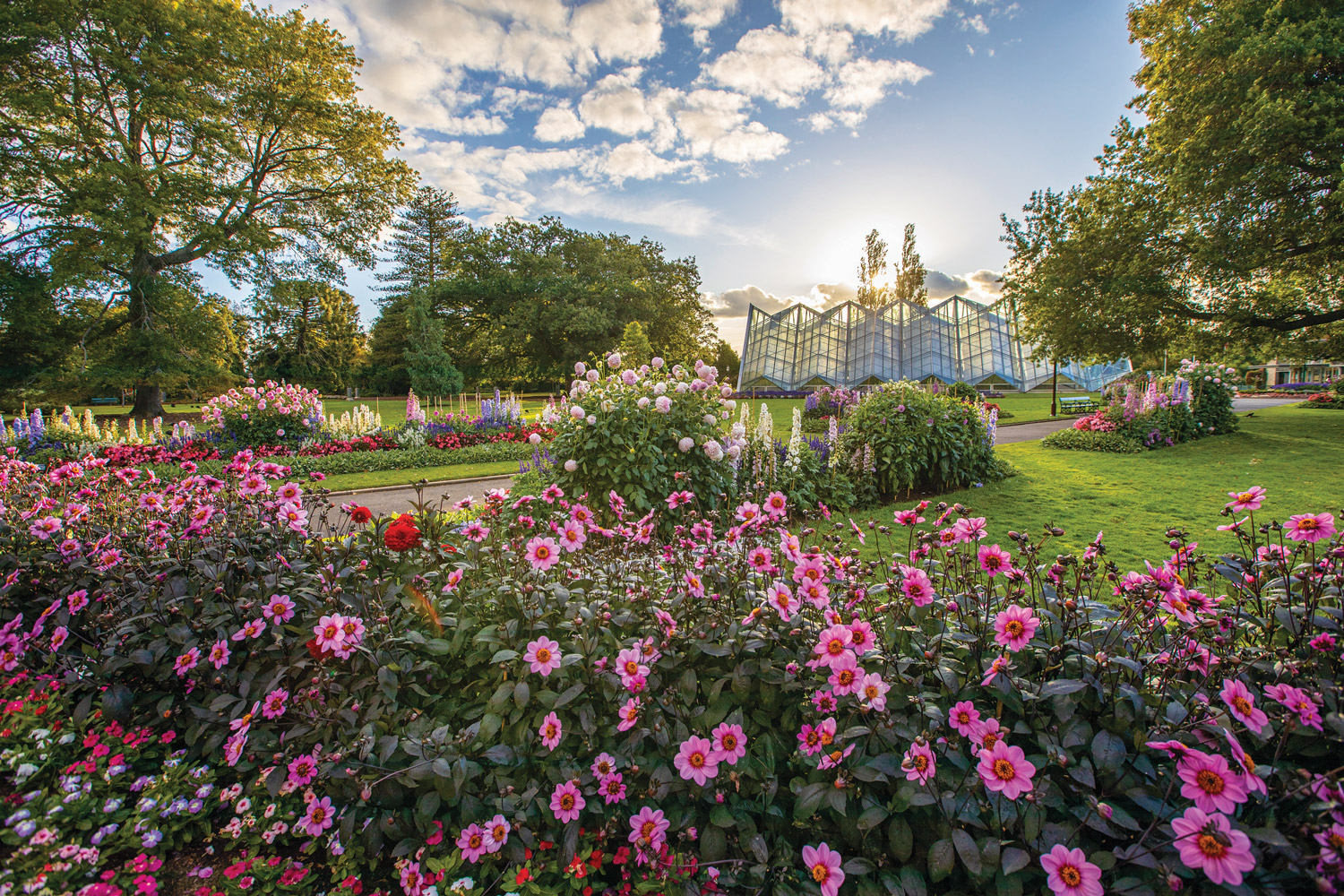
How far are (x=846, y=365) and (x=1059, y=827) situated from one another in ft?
127

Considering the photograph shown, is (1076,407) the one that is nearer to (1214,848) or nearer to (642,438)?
(642,438)

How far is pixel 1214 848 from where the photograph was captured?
104 centimetres

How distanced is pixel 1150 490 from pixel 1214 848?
7.41 meters

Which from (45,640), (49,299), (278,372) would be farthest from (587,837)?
(278,372)

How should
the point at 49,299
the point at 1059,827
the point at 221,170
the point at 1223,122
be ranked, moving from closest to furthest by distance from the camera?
the point at 1059,827 < the point at 1223,122 < the point at 49,299 < the point at 221,170

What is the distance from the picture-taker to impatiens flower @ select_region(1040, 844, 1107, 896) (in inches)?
45.2

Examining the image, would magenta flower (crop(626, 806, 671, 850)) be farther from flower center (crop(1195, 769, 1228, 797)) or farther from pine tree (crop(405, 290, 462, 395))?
pine tree (crop(405, 290, 462, 395))

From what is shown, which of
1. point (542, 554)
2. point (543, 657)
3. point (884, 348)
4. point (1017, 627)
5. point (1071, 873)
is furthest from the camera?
point (884, 348)

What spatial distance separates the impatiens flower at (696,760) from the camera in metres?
1.46

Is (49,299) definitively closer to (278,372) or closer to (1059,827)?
(278,372)

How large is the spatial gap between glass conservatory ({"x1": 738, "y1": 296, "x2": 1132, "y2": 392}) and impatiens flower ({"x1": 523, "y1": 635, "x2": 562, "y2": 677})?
3512 cm

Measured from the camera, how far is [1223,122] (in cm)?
1077

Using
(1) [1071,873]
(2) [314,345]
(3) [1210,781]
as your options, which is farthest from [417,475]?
(2) [314,345]

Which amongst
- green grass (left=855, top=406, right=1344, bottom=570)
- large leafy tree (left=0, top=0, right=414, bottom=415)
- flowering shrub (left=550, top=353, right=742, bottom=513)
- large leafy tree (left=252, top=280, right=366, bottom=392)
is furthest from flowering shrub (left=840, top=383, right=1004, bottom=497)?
large leafy tree (left=252, top=280, right=366, bottom=392)
